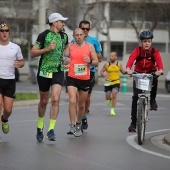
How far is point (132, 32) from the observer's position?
60719mm

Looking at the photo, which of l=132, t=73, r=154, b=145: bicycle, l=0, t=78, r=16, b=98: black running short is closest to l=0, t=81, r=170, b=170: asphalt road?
l=132, t=73, r=154, b=145: bicycle

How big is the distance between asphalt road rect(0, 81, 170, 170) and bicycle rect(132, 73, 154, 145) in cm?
26

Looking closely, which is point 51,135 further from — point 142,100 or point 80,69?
point 142,100

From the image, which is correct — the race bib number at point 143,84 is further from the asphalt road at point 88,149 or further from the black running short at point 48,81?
the black running short at point 48,81

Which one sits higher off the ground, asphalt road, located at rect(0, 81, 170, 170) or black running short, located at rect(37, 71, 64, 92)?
black running short, located at rect(37, 71, 64, 92)

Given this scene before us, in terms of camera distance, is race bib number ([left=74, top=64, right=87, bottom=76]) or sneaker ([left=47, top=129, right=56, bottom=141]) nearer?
sneaker ([left=47, top=129, right=56, bottom=141])

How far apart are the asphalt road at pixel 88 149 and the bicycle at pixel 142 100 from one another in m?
0.26

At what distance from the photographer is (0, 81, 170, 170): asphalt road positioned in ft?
30.3

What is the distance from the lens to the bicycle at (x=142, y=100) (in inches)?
444

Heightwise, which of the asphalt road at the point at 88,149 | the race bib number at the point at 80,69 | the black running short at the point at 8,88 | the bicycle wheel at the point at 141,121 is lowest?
the asphalt road at the point at 88,149

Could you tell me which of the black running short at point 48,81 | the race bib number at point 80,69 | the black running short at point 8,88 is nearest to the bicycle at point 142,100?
the race bib number at point 80,69

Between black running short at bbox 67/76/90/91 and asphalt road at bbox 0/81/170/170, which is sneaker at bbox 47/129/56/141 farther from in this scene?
black running short at bbox 67/76/90/91

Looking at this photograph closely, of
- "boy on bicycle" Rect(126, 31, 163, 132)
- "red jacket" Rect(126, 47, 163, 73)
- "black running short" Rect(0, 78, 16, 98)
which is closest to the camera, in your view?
"black running short" Rect(0, 78, 16, 98)

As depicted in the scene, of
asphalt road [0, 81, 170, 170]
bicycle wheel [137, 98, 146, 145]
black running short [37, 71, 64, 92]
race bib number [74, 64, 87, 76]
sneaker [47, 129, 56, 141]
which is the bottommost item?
asphalt road [0, 81, 170, 170]
